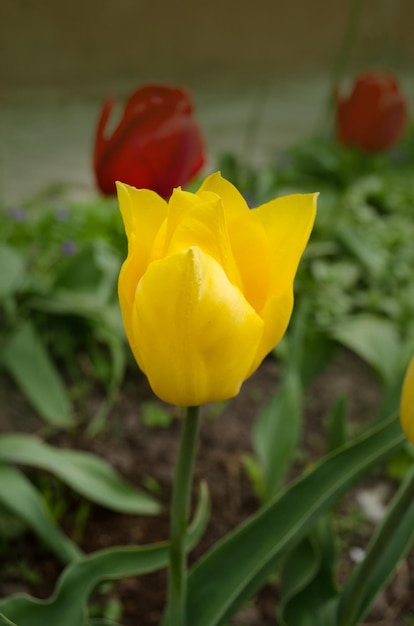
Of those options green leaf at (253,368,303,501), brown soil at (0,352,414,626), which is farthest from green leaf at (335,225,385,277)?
green leaf at (253,368,303,501)

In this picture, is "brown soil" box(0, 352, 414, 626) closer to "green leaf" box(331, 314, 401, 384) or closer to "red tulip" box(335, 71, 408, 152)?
"green leaf" box(331, 314, 401, 384)

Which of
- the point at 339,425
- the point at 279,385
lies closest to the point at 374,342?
the point at 279,385

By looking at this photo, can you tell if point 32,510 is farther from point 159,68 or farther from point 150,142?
point 159,68

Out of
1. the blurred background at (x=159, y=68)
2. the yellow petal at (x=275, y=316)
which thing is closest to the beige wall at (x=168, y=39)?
the blurred background at (x=159, y=68)

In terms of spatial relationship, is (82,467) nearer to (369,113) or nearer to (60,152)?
(369,113)

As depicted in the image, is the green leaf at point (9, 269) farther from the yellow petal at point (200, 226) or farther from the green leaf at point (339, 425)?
the yellow petal at point (200, 226)

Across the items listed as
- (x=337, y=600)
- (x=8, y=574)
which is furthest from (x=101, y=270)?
(x=337, y=600)
